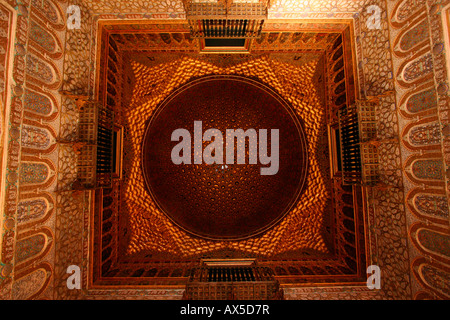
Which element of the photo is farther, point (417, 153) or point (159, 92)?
point (159, 92)

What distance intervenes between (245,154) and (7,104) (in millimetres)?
6900

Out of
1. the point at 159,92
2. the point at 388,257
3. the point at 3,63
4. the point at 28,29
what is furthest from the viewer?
the point at 159,92

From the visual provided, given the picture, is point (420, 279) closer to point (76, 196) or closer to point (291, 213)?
point (291, 213)

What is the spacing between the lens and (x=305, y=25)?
684 cm

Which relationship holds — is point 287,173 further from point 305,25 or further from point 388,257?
point 305,25

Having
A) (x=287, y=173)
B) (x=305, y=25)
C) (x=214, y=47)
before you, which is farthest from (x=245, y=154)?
(x=305, y=25)

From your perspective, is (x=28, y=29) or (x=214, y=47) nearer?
(x=28, y=29)

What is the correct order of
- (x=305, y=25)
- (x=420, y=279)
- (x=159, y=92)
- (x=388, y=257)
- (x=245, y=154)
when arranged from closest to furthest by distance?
(x=420, y=279)
(x=388, y=257)
(x=305, y=25)
(x=159, y=92)
(x=245, y=154)

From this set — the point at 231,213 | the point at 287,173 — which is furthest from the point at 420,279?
the point at 231,213

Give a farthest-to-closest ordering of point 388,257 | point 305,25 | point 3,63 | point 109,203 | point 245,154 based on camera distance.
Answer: point 245,154
point 109,203
point 305,25
point 388,257
point 3,63

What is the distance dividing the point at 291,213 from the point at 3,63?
865cm

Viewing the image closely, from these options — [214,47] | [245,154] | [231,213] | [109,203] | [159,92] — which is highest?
[214,47]

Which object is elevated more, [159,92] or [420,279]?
[159,92]

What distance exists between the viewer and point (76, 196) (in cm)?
621
